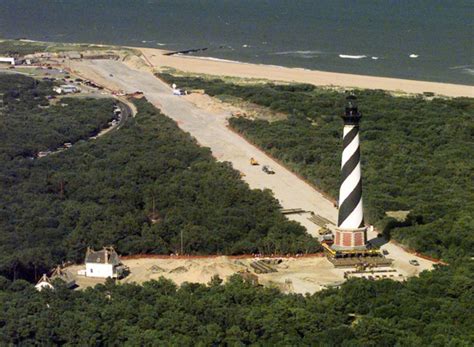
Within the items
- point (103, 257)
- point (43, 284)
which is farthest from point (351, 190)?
point (43, 284)

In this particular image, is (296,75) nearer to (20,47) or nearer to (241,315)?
(20,47)

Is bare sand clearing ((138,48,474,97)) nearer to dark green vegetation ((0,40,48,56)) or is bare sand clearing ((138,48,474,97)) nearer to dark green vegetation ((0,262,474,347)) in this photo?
dark green vegetation ((0,40,48,56))

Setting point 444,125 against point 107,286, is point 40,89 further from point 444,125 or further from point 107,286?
point 107,286

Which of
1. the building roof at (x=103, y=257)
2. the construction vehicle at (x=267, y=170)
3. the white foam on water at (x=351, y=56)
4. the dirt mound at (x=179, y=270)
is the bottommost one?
the dirt mound at (x=179, y=270)

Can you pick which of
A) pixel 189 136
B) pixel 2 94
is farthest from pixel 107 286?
pixel 2 94

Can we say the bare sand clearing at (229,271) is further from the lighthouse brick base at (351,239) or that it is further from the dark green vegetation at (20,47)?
the dark green vegetation at (20,47)

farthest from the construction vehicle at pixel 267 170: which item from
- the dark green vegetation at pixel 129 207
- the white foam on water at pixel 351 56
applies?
the white foam on water at pixel 351 56

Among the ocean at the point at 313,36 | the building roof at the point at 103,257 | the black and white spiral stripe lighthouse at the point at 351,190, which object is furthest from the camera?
the ocean at the point at 313,36
